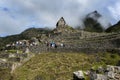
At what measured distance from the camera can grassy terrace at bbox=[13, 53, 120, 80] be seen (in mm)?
54844

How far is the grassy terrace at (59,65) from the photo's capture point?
2159 inches


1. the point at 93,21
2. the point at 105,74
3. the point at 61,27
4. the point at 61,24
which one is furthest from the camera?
the point at 93,21

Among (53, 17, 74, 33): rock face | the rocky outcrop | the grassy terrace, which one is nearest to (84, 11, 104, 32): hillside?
the rocky outcrop

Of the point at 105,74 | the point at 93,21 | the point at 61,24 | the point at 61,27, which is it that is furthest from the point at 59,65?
the point at 93,21

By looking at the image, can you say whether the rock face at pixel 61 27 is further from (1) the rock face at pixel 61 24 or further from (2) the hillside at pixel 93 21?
(2) the hillside at pixel 93 21

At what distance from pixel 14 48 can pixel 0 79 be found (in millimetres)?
21000

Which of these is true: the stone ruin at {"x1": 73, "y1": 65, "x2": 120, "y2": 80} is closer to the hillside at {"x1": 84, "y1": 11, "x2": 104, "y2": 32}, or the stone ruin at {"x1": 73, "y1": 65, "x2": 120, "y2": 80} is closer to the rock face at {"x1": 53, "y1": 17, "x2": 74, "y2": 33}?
the rock face at {"x1": 53, "y1": 17, "x2": 74, "y2": 33}

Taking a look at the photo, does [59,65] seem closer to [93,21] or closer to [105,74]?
[105,74]

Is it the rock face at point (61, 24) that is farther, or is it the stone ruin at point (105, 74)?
the rock face at point (61, 24)

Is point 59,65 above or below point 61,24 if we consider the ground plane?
below

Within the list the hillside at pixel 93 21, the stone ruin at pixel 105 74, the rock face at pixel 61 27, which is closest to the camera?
the stone ruin at pixel 105 74

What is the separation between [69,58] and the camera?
200 feet

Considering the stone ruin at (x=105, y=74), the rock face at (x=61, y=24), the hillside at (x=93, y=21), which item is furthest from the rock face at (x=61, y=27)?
the stone ruin at (x=105, y=74)

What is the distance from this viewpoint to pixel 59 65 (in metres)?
58.6
